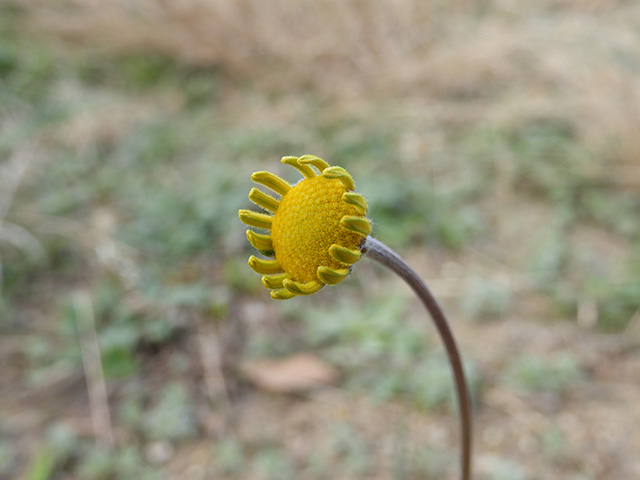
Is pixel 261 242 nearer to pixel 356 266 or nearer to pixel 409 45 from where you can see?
pixel 356 266

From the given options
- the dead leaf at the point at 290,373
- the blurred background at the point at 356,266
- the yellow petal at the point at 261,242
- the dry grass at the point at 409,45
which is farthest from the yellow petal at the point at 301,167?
the dry grass at the point at 409,45

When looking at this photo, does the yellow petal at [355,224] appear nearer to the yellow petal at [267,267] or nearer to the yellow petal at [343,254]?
the yellow petal at [343,254]

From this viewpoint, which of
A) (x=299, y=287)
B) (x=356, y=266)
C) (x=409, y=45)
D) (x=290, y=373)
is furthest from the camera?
(x=409, y=45)

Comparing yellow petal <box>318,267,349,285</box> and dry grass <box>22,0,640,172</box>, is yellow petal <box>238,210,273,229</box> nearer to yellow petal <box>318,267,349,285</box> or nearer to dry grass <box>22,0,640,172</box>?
yellow petal <box>318,267,349,285</box>

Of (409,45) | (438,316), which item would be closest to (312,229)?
(438,316)

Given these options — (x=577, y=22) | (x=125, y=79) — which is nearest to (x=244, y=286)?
(x=125, y=79)

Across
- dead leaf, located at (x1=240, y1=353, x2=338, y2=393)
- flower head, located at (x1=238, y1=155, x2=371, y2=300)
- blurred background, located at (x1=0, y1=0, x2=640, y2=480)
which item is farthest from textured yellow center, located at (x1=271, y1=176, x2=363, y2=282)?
dead leaf, located at (x1=240, y1=353, x2=338, y2=393)

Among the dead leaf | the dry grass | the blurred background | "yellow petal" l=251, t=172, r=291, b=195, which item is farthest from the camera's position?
the dry grass
